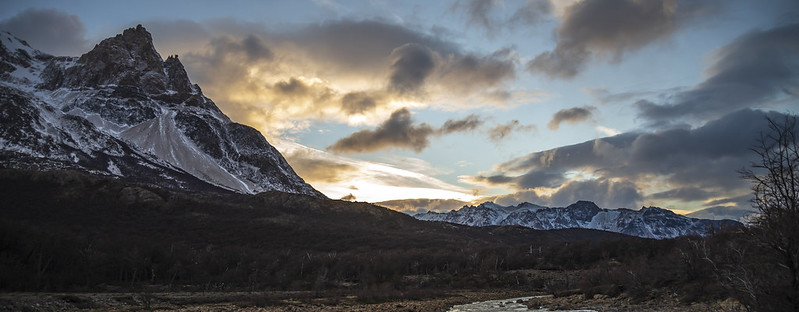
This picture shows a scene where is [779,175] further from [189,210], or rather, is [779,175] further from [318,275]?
[189,210]

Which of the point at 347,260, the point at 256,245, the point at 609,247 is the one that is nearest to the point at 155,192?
the point at 256,245

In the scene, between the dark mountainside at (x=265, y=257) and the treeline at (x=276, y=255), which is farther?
the dark mountainside at (x=265, y=257)

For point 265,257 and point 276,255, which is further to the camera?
point 276,255

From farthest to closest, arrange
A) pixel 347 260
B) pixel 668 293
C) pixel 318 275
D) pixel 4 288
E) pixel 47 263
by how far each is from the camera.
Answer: pixel 347 260, pixel 318 275, pixel 47 263, pixel 4 288, pixel 668 293

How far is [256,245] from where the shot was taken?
142 meters

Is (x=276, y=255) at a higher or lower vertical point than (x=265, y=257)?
higher

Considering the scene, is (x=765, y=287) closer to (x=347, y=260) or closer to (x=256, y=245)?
(x=347, y=260)

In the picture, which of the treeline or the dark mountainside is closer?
the treeline

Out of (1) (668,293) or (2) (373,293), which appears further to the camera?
(2) (373,293)

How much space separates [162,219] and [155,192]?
33.2 metres

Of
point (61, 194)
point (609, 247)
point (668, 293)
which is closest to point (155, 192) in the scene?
point (61, 194)

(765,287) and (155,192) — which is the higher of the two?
(155,192)

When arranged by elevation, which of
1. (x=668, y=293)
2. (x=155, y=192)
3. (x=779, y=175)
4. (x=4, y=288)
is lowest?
(x=4, y=288)

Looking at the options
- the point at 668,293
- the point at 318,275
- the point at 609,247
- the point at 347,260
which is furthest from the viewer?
the point at 609,247
